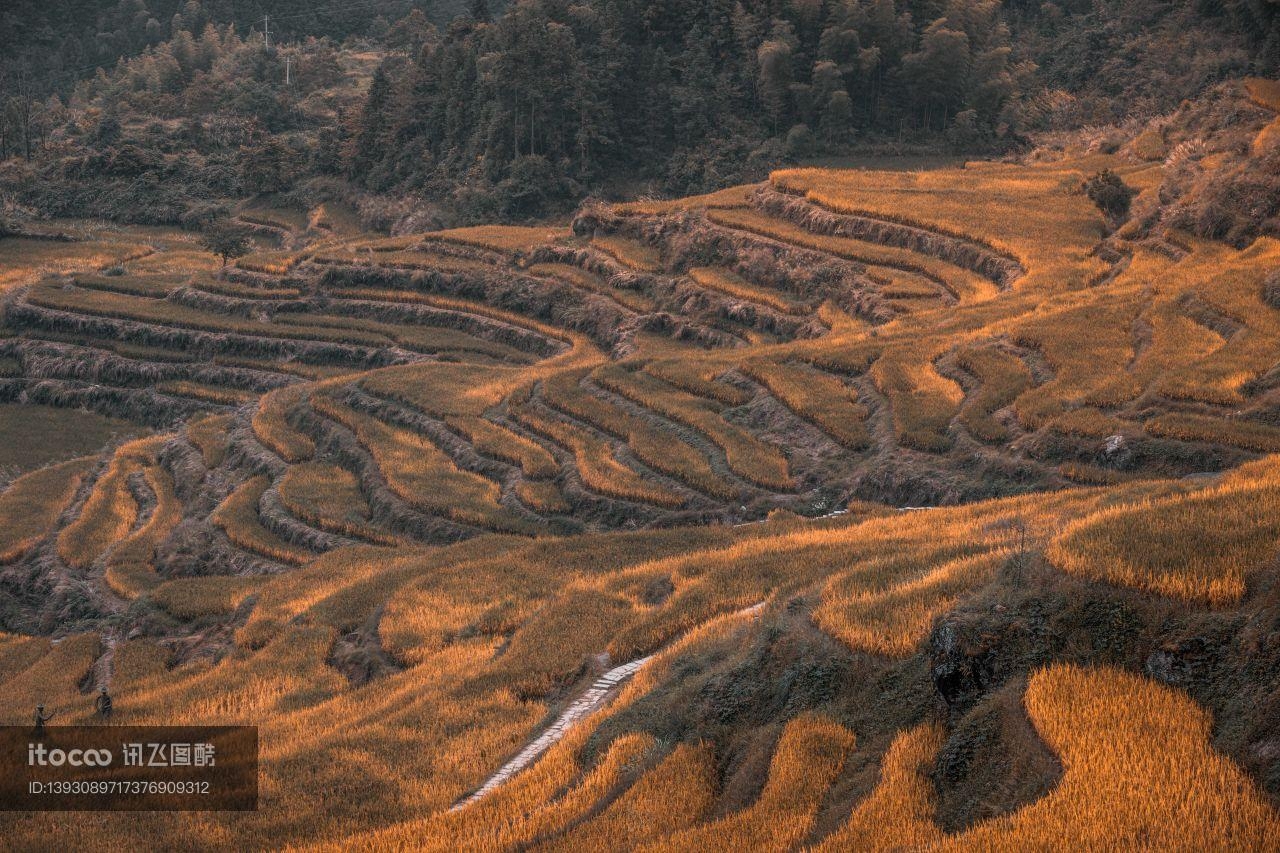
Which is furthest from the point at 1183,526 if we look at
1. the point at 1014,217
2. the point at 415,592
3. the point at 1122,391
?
the point at 1014,217

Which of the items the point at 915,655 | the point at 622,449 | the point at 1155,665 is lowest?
the point at 622,449

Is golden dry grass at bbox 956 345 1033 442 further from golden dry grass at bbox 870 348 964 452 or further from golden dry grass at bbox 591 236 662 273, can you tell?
golden dry grass at bbox 591 236 662 273

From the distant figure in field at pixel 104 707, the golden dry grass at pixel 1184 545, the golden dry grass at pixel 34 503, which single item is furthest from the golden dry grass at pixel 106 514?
the golden dry grass at pixel 1184 545

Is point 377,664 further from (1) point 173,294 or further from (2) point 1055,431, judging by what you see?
(1) point 173,294

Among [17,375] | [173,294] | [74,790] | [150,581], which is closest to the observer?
[74,790]

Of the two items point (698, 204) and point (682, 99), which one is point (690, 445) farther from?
point (682, 99)

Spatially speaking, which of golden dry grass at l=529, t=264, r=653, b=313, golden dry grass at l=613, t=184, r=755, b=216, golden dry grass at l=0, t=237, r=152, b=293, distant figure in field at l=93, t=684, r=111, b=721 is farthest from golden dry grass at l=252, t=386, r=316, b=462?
golden dry grass at l=0, t=237, r=152, b=293
